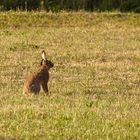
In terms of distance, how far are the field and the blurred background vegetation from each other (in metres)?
3.16

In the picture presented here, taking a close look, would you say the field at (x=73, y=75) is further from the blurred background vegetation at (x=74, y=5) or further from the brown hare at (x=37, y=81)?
the blurred background vegetation at (x=74, y=5)

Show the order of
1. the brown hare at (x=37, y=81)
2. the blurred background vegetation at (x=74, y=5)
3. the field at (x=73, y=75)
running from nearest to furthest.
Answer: the field at (x=73, y=75)
the brown hare at (x=37, y=81)
the blurred background vegetation at (x=74, y=5)

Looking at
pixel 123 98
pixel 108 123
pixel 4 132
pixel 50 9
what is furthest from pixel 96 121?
pixel 50 9

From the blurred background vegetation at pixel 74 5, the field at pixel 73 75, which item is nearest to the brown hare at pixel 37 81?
the field at pixel 73 75

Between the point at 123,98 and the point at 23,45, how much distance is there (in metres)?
10.1

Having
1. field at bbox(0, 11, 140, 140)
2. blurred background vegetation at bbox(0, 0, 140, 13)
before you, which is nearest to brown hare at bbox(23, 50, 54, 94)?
field at bbox(0, 11, 140, 140)

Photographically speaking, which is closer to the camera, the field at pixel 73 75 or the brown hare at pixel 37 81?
A: the field at pixel 73 75

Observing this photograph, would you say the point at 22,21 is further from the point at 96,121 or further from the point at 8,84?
the point at 96,121

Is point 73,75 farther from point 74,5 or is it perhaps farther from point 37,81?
point 74,5

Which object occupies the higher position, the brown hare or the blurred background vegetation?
the brown hare

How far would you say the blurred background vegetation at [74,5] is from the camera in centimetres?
3303

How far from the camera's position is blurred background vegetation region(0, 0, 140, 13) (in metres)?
33.0

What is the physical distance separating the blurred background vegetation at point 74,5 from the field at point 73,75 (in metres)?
3.16

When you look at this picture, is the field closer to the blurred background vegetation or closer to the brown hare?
the brown hare
